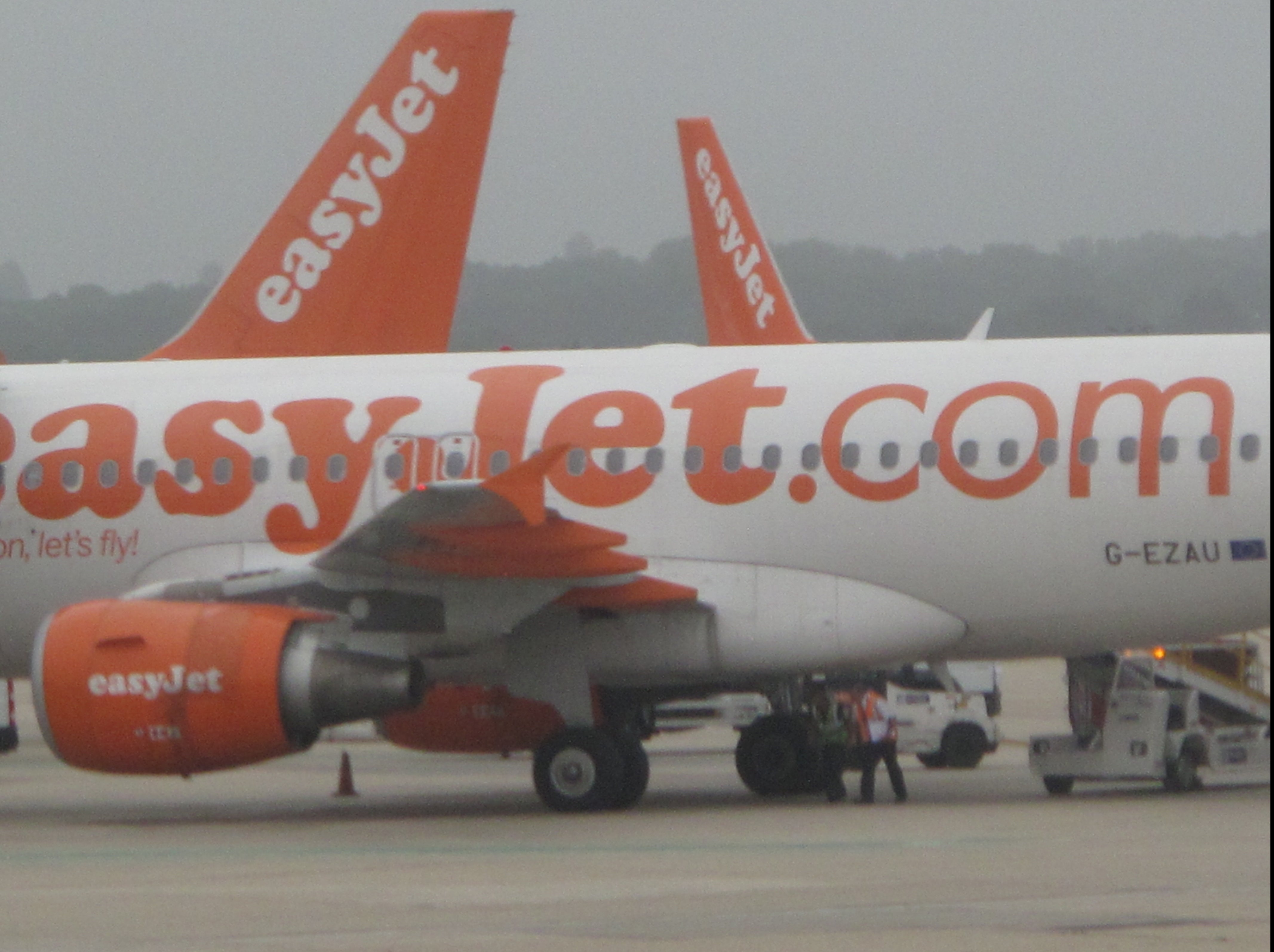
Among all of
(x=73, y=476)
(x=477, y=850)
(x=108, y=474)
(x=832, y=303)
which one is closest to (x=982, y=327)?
(x=832, y=303)

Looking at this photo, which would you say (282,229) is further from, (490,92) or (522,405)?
(522,405)

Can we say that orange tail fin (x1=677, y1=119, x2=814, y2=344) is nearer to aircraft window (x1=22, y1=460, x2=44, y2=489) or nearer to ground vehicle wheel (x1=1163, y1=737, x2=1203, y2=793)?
ground vehicle wheel (x1=1163, y1=737, x2=1203, y2=793)

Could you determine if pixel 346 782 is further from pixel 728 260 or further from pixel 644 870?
pixel 728 260

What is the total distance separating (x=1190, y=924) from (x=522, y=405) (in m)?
10.1

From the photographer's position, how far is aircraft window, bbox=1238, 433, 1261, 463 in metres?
18.8

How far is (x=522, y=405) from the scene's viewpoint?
2034cm

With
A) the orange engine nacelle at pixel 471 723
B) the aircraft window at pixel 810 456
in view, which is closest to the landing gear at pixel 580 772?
the orange engine nacelle at pixel 471 723

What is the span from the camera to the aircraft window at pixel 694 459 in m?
19.8

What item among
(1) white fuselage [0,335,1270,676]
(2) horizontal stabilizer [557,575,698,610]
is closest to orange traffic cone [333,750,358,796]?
(1) white fuselage [0,335,1270,676]

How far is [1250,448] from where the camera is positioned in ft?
61.8

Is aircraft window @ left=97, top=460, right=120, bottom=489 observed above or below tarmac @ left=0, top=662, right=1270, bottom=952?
above

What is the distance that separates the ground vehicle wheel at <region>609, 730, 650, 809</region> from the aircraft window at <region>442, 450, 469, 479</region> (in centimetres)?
274

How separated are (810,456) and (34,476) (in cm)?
742

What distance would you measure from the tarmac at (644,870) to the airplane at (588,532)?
3.88 feet
